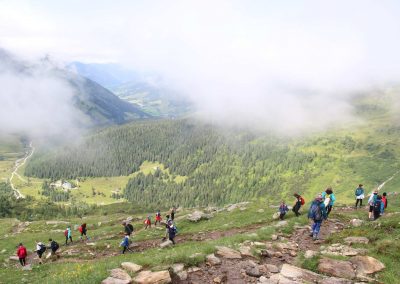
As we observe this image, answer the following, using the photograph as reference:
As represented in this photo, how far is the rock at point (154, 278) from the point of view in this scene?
66.3 feet

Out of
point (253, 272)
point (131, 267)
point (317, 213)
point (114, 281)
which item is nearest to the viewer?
point (114, 281)

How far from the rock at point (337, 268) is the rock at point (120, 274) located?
12.4 m

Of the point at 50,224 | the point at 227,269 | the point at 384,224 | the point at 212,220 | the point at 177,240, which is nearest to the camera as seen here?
the point at 227,269

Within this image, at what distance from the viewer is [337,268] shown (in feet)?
73.2

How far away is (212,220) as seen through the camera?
203 feet

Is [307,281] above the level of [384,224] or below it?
below

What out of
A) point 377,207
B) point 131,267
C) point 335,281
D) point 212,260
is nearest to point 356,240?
point 335,281

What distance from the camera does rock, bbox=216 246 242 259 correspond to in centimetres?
2542

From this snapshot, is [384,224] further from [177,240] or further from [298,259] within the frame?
[177,240]

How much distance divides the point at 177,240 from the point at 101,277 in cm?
2450

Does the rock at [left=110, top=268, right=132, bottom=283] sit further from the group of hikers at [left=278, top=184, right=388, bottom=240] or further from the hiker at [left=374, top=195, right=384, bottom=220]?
the hiker at [left=374, top=195, right=384, bottom=220]

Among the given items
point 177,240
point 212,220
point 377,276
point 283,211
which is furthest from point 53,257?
point 377,276

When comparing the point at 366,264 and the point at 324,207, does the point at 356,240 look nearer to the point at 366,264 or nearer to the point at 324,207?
the point at 324,207

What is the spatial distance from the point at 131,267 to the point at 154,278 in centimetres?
298
